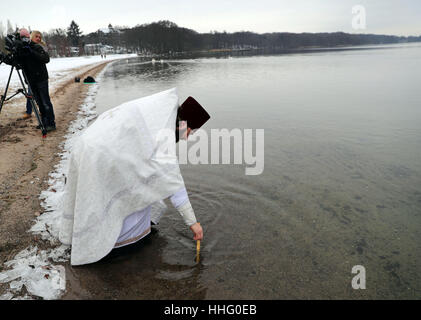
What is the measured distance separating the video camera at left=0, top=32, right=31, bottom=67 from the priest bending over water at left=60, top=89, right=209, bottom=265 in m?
4.88

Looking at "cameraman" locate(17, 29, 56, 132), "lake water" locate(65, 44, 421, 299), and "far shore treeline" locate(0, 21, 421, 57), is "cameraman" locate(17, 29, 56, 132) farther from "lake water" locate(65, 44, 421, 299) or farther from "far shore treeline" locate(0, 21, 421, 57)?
"far shore treeline" locate(0, 21, 421, 57)

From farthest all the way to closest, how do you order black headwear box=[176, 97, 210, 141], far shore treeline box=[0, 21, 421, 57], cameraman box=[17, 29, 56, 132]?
1. far shore treeline box=[0, 21, 421, 57]
2. cameraman box=[17, 29, 56, 132]
3. black headwear box=[176, 97, 210, 141]

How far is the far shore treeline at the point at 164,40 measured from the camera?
106m

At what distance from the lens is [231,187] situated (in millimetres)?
5086

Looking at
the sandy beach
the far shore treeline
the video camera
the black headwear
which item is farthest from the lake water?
the far shore treeline

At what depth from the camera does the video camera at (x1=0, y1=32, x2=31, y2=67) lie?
232 inches

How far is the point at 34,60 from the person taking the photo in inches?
255

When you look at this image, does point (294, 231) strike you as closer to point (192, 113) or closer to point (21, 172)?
point (192, 113)

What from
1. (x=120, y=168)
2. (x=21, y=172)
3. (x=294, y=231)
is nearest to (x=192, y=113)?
(x=120, y=168)

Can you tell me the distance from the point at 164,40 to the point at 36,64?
121 meters

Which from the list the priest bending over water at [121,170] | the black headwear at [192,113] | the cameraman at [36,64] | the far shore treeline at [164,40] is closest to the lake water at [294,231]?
the priest bending over water at [121,170]

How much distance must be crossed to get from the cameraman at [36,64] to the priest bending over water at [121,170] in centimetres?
497

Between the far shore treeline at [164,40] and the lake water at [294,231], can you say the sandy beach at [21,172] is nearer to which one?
the lake water at [294,231]
